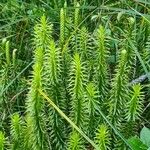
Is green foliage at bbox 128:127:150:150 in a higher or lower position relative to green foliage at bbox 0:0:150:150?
lower

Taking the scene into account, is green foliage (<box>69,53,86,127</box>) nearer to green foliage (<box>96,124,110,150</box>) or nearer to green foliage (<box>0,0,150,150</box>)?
green foliage (<box>0,0,150,150</box>)

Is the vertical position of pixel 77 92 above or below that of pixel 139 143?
above

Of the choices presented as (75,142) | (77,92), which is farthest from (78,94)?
(75,142)

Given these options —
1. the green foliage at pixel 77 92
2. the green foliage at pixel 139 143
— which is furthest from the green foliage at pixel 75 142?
the green foliage at pixel 139 143

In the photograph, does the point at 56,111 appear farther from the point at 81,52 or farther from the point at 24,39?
the point at 24,39

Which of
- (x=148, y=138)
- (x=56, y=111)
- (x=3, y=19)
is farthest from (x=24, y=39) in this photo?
(x=148, y=138)

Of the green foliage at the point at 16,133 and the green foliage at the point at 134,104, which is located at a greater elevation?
the green foliage at the point at 134,104

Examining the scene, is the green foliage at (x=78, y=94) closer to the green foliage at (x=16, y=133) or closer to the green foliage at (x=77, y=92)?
the green foliage at (x=77, y=92)

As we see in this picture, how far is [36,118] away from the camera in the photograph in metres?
1.42

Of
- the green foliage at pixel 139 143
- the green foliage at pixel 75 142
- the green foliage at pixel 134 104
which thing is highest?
the green foliage at pixel 134 104

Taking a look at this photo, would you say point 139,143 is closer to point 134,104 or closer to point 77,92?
point 134,104

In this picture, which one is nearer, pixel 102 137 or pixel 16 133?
pixel 102 137

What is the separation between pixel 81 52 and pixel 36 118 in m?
0.34

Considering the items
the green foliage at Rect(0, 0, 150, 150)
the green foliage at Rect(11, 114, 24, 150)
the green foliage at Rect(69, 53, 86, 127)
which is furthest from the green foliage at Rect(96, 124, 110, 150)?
the green foliage at Rect(11, 114, 24, 150)
